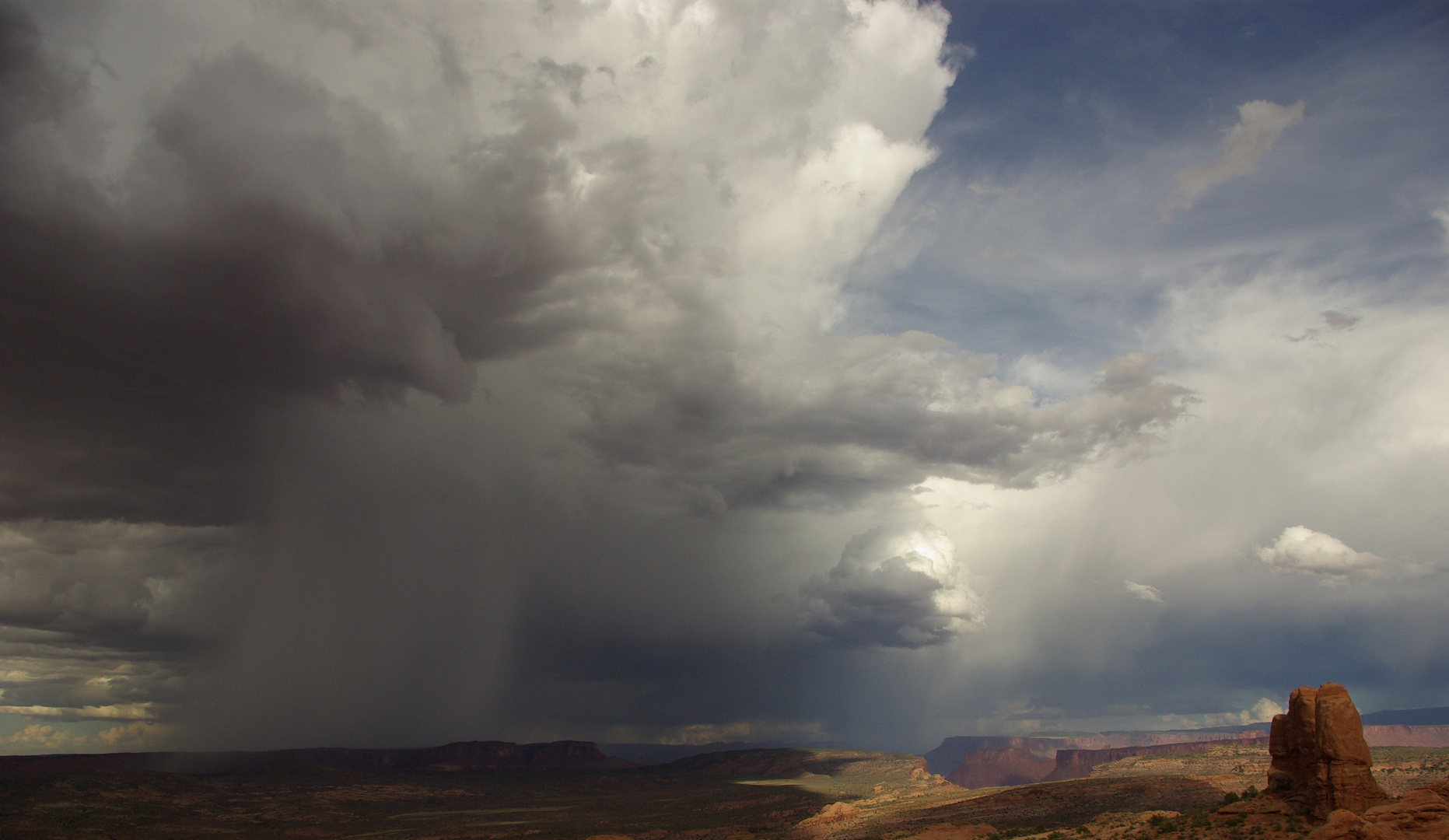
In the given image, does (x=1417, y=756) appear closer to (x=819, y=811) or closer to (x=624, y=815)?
(x=819, y=811)

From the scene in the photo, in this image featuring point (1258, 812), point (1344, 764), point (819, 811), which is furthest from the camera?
point (819, 811)

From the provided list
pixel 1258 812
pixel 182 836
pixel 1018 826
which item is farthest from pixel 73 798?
pixel 1258 812

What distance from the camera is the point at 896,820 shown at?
416 ft

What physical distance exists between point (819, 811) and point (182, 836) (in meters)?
130

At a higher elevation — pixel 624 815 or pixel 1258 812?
pixel 1258 812

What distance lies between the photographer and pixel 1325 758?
170 feet

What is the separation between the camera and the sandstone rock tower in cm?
5053

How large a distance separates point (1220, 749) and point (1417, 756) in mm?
90003

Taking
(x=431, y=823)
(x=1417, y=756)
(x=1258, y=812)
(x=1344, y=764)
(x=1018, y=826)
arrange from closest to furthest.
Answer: (x=1344, y=764) < (x=1258, y=812) < (x=1018, y=826) < (x=1417, y=756) < (x=431, y=823)

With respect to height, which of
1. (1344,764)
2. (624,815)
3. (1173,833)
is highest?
(1344,764)

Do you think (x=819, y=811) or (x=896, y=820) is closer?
(x=896, y=820)

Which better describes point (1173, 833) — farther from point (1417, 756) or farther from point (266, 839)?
point (266, 839)

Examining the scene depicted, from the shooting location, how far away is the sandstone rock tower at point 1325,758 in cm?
5053

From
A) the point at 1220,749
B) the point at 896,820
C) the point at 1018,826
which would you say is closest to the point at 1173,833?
the point at 1018,826
